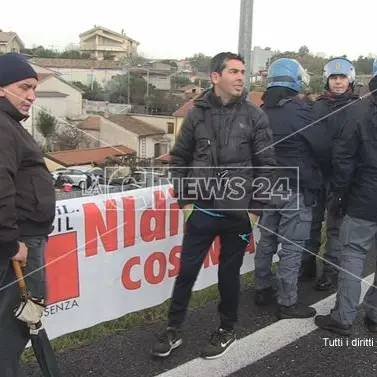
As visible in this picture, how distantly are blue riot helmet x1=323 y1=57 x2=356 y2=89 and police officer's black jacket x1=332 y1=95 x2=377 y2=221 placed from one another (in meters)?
0.87

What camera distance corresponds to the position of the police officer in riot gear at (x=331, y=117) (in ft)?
12.3

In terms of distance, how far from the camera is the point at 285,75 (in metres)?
3.45

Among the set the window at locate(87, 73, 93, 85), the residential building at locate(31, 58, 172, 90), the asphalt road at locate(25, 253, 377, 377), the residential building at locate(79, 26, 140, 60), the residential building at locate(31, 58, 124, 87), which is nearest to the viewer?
the asphalt road at locate(25, 253, 377, 377)

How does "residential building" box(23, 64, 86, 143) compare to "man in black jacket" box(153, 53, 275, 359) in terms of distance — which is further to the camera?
"residential building" box(23, 64, 86, 143)

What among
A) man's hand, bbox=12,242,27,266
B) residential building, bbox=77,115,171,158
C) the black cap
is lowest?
residential building, bbox=77,115,171,158

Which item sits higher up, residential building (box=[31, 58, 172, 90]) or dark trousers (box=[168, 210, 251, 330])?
residential building (box=[31, 58, 172, 90])

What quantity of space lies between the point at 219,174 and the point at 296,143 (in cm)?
89

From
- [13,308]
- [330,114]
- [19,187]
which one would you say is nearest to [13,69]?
[19,187]

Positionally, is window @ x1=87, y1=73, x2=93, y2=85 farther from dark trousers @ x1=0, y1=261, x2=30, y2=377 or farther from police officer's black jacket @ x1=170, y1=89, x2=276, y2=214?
dark trousers @ x1=0, y1=261, x2=30, y2=377

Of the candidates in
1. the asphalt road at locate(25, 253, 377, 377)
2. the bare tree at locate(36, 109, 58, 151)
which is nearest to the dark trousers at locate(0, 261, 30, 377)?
the asphalt road at locate(25, 253, 377, 377)

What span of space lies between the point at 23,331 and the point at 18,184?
68 centimetres

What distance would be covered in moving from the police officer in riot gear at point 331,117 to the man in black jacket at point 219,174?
3.38 ft

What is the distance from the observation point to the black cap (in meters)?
1.99

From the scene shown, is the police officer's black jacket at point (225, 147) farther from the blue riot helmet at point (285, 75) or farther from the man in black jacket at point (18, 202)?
the man in black jacket at point (18, 202)
